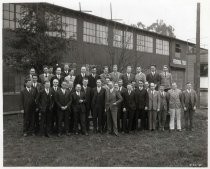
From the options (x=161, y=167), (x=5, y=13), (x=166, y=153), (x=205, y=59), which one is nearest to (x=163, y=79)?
(x=166, y=153)

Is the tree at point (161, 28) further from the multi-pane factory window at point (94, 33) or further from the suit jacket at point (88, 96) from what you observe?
the suit jacket at point (88, 96)

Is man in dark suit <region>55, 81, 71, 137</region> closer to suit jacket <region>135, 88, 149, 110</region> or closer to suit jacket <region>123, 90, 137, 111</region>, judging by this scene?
suit jacket <region>123, 90, 137, 111</region>

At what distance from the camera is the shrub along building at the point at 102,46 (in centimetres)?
1177

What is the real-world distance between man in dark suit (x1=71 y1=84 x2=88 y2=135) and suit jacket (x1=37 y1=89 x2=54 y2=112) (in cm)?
57

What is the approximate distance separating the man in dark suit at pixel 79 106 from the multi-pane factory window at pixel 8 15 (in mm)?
5021

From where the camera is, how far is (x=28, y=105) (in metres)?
8.08

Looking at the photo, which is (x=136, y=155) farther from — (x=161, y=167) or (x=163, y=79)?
(x=163, y=79)

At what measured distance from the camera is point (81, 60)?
49.8ft

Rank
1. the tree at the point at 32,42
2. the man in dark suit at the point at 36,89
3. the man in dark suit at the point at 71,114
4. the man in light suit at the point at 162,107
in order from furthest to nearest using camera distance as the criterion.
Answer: the tree at the point at 32,42 < the man in light suit at the point at 162,107 < the man in dark suit at the point at 71,114 < the man in dark suit at the point at 36,89

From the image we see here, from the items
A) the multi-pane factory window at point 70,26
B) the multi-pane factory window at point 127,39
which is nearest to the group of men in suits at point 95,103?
the multi-pane factory window at point 127,39

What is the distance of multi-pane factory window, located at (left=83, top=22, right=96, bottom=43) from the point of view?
52.8 feet

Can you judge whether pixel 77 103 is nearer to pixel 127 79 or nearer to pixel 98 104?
pixel 98 104

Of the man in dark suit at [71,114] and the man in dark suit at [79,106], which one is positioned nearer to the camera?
the man in dark suit at [79,106]

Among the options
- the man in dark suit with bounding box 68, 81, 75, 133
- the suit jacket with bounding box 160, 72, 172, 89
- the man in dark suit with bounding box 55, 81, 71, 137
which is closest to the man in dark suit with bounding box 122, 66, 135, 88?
the suit jacket with bounding box 160, 72, 172, 89
